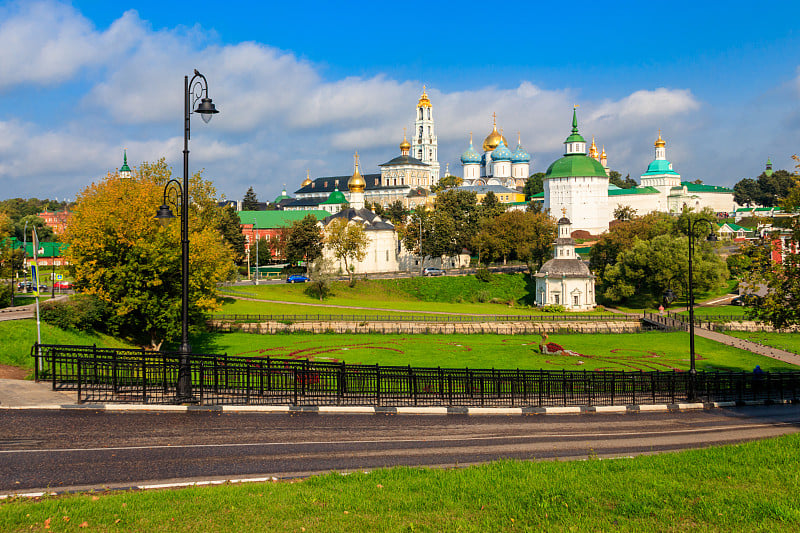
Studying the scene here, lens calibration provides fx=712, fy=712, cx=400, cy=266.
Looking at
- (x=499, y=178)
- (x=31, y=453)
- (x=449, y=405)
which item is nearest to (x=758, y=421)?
(x=449, y=405)

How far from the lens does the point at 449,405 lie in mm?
22422

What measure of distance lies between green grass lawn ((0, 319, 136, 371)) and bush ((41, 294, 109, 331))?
0.41 meters

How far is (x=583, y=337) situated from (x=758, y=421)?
112 feet

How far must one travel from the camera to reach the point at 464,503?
35.9ft

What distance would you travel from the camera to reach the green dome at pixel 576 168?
138375 mm

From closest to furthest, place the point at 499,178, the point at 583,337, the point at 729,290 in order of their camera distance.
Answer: the point at 583,337 < the point at 729,290 < the point at 499,178

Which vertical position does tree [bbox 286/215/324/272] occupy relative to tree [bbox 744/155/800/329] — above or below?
above

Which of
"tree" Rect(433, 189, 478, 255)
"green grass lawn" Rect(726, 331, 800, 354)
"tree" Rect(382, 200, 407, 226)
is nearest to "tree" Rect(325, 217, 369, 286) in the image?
"tree" Rect(433, 189, 478, 255)

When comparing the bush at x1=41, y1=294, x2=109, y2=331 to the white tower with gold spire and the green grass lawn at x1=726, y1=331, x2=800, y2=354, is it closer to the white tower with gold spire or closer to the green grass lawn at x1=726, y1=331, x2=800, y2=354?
the green grass lawn at x1=726, y1=331, x2=800, y2=354

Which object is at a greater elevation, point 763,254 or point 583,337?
point 763,254

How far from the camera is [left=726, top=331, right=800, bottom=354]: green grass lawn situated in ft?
163

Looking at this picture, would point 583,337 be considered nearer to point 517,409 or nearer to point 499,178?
point 517,409

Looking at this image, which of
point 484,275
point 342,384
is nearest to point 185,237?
point 342,384

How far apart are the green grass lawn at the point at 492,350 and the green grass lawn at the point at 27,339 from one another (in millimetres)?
7128
